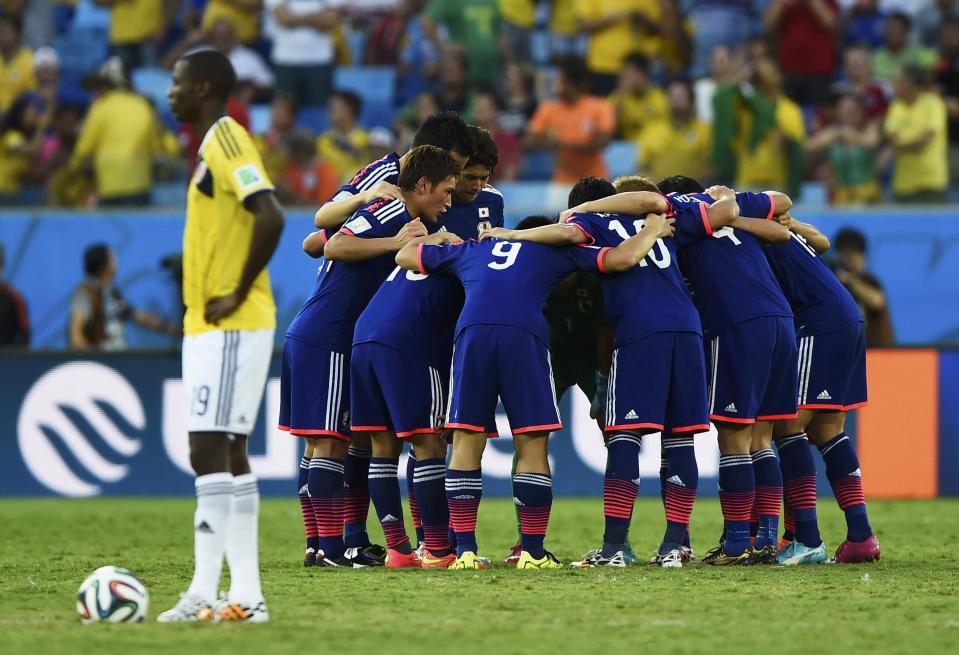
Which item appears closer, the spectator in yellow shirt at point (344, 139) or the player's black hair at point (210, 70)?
the player's black hair at point (210, 70)

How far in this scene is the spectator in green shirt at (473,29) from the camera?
59.4ft

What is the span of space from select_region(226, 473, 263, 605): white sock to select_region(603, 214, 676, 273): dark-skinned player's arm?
267 cm

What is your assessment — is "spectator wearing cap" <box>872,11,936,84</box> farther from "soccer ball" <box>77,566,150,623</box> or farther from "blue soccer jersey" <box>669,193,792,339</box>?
"soccer ball" <box>77,566,150,623</box>

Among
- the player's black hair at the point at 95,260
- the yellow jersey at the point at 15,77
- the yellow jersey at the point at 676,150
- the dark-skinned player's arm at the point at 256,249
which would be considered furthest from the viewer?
the yellow jersey at the point at 15,77

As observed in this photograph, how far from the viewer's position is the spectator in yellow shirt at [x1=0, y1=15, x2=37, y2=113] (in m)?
18.7

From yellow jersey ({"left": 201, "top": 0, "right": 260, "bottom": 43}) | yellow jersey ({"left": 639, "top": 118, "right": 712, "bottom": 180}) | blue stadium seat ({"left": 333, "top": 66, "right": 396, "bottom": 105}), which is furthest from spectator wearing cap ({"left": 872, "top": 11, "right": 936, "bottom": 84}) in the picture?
yellow jersey ({"left": 201, "top": 0, "right": 260, "bottom": 43})

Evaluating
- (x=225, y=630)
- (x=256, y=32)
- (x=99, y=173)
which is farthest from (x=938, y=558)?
(x=256, y=32)

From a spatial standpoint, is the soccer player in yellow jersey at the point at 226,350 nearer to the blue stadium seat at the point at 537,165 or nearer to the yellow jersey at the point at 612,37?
the blue stadium seat at the point at 537,165

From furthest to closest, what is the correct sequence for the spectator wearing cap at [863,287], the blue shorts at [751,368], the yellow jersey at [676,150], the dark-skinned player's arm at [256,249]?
the yellow jersey at [676,150] → the spectator wearing cap at [863,287] → the blue shorts at [751,368] → the dark-skinned player's arm at [256,249]

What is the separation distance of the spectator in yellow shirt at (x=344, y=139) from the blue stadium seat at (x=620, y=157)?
99.8 inches

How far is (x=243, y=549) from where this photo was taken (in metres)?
6.24

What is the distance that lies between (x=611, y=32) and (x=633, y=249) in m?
10.5

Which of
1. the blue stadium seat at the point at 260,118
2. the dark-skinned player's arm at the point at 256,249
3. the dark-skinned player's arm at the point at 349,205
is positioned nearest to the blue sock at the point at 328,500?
the dark-skinned player's arm at the point at 349,205

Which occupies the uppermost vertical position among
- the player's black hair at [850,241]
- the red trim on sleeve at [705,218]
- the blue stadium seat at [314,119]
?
the blue stadium seat at [314,119]
